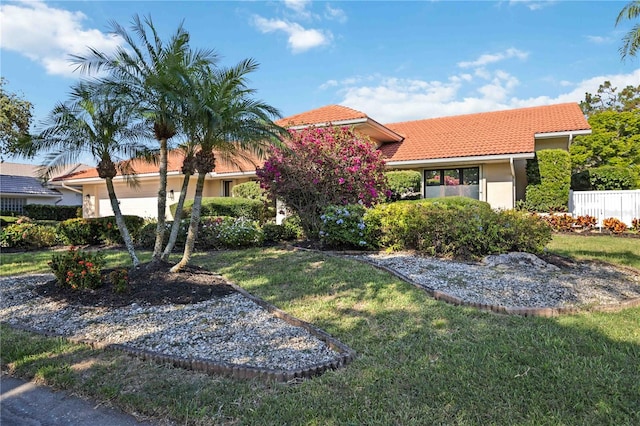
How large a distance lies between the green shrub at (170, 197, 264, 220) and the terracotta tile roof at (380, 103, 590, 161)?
20.4ft

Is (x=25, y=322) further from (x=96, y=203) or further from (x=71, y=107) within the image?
(x=96, y=203)

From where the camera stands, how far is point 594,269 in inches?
299

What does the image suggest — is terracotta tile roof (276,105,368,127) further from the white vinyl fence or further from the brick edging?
the brick edging

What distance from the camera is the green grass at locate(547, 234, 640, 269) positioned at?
8.88 m

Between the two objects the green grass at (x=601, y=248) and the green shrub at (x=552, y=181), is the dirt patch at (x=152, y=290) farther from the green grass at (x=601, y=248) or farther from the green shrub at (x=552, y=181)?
the green shrub at (x=552, y=181)

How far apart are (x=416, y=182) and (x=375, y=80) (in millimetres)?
4687

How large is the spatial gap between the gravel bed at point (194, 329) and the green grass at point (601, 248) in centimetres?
771

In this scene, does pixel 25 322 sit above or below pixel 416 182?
below

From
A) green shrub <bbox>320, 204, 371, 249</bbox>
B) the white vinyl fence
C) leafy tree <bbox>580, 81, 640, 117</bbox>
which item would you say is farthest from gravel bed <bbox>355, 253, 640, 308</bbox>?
leafy tree <bbox>580, 81, 640, 117</bbox>

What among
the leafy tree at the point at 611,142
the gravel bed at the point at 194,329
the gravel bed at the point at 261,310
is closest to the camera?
the gravel bed at the point at 194,329

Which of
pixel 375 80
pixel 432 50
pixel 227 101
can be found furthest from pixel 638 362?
pixel 375 80

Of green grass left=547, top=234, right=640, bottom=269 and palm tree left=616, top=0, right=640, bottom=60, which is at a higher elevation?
palm tree left=616, top=0, right=640, bottom=60

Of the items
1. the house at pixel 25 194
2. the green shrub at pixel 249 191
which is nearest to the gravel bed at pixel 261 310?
the green shrub at pixel 249 191

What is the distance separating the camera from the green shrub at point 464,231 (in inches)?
325
